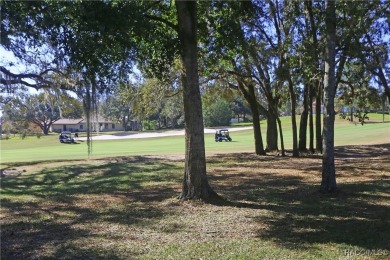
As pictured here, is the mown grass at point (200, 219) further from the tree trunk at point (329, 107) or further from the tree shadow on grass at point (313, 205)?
the tree trunk at point (329, 107)

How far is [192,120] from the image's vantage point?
10.1 metres

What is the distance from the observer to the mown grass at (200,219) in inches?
243

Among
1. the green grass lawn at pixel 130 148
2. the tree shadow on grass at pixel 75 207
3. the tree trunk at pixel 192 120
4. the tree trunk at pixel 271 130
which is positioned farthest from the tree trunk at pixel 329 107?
the green grass lawn at pixel 130 148

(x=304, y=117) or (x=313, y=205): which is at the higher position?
(x=304, y=117)

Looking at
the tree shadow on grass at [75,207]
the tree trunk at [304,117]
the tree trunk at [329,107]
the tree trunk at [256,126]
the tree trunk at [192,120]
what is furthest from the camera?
the tree trunk at [256,126]

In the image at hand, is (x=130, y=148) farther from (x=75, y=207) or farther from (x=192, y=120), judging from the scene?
(x=192, y=120)

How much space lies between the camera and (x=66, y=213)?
9.48 m

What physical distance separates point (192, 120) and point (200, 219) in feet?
8.84

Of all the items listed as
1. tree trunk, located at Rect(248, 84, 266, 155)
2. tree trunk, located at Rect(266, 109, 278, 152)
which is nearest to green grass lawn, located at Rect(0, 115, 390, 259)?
tree trunk, located at Rect(248, 84, 266, 155)

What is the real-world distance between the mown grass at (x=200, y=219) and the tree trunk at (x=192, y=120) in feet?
1.61

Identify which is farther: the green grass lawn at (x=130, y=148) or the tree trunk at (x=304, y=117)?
the green grass lawn at (x=130, y=148)

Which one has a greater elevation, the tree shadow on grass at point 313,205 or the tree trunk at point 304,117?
the tree trunk at point 304,117

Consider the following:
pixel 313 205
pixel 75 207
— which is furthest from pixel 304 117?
pixel 75 207

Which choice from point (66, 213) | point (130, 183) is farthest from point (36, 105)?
point (66, 213)
